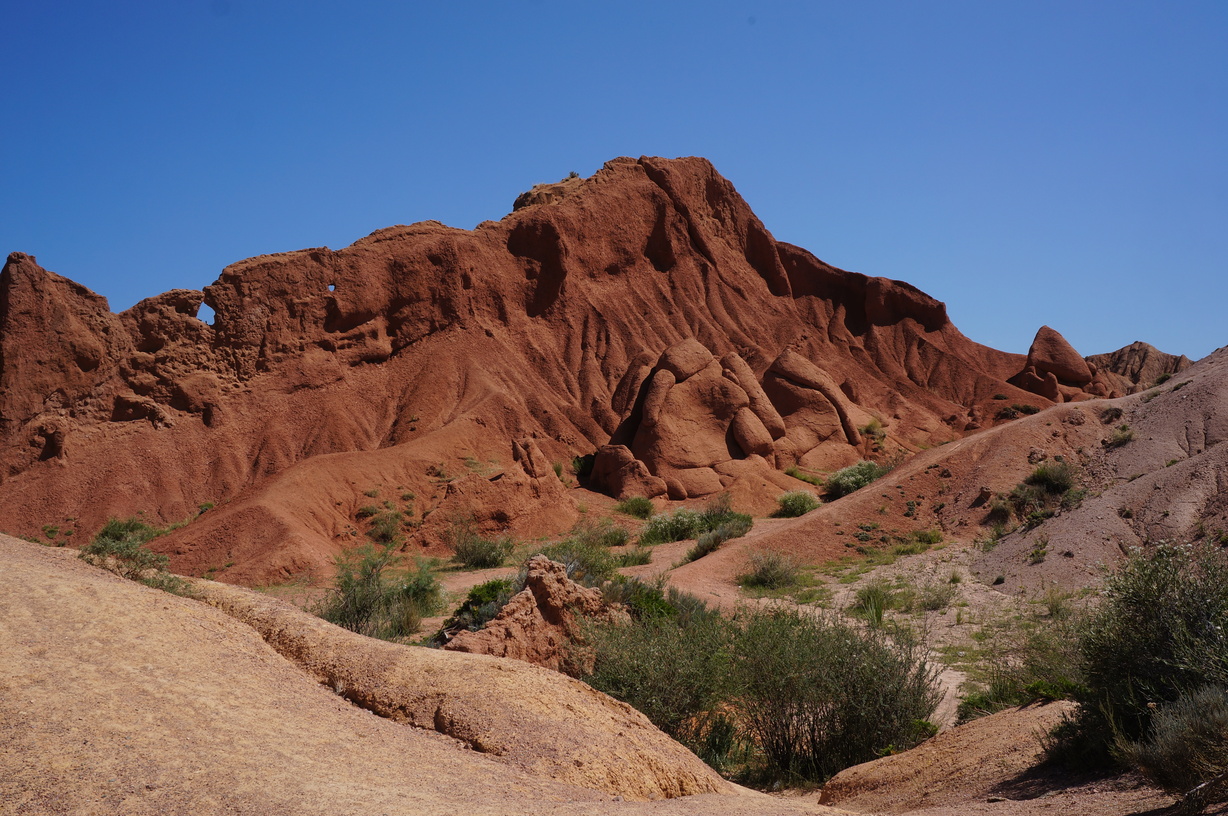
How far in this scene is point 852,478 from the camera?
118 ft

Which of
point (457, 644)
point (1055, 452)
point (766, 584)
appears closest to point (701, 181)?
point (1055, 452)

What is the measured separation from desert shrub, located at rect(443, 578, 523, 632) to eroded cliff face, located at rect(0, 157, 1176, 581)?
1167 centimetres

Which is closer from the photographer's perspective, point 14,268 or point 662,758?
point 662,758

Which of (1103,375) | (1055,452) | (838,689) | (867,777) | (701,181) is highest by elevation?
(701,181)

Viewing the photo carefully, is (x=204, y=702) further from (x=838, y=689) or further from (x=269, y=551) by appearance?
(x=269, y=551)

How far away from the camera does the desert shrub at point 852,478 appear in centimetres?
3553

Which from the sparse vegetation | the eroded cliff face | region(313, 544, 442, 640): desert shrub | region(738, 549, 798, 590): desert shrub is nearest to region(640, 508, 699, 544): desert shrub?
the eroded cliff face

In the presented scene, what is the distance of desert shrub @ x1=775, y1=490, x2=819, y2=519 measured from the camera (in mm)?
33438

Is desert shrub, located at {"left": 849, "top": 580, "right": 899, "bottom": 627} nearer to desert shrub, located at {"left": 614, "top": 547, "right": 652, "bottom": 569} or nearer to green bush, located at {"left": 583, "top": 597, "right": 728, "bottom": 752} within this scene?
desert shrub, located at {"left": 614, "top": 547, "right": 652, "bottom": 569}

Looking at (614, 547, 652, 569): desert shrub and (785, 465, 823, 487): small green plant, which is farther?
(785, 465, 823, 487): small green plant

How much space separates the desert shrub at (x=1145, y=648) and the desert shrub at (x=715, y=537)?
18334 millimetres

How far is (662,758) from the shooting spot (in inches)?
296

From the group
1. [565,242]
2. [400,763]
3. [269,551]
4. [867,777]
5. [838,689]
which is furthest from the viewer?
[565,242]

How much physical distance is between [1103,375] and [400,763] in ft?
223
